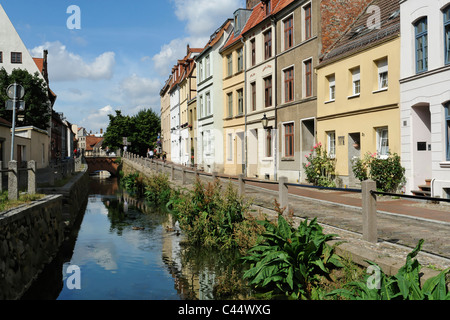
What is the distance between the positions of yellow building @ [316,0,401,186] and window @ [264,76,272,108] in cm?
537

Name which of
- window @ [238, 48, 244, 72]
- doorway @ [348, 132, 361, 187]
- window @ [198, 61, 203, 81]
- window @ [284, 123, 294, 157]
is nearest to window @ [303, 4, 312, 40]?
window @ [284, 123, 294, 157]

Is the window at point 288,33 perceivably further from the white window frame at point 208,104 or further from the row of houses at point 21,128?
the row of houses at point 21,128

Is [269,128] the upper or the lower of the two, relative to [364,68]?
lower

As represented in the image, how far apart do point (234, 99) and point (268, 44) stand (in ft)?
18.7

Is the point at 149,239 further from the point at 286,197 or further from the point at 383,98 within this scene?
the point at 383,98

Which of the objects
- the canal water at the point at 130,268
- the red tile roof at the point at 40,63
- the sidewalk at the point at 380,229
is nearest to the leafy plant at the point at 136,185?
the canal water at the point at 130,268

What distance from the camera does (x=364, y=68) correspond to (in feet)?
54.9

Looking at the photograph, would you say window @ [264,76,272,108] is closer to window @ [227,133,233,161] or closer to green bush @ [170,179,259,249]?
window @ [227,133,233,161]

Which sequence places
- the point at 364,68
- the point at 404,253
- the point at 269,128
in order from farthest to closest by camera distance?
1. the point at 269,128
2. the point at 364,68
3. the point at 404,253

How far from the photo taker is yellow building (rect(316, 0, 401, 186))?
1545 cm

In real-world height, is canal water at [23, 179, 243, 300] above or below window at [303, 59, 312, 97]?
below

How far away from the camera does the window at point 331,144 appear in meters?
19.5

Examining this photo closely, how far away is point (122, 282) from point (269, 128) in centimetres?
1774
